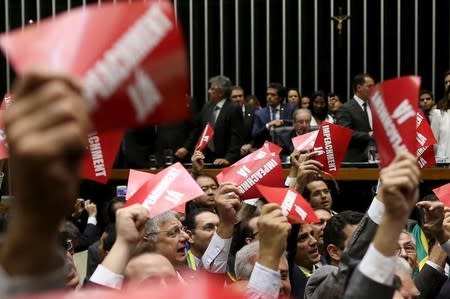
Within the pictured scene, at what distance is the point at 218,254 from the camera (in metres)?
4.69

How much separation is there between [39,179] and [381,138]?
1.43m

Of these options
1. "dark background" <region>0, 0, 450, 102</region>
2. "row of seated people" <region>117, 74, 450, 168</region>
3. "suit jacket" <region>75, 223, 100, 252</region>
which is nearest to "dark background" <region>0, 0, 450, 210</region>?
"dark background" <region>0, 0, 450, 102</region>

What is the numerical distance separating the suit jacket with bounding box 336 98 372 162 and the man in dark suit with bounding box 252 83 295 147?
3.95ft

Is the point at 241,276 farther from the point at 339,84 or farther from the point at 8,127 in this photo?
the point at 339,84

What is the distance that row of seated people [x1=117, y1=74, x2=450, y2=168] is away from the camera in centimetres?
935

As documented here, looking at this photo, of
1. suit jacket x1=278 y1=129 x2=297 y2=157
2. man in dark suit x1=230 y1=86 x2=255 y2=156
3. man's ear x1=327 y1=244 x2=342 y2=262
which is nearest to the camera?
man's ear x1=327 y1=244 x2=342 y2=262

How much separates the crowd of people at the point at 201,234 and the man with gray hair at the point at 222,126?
67 cm

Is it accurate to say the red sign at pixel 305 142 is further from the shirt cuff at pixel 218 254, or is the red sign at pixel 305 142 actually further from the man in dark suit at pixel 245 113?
the man in dark suit at pixel 245 113

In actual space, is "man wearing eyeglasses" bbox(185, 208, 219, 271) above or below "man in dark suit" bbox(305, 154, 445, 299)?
below

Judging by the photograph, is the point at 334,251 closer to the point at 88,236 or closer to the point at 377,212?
the point at 377,212

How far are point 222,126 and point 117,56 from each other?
28.0 ft

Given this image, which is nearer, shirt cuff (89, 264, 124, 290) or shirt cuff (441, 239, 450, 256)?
shirt cuff (89, 264, 124, 290)

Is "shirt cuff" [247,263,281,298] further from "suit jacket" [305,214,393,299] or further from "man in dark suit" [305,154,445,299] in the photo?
"man in dark suit" [305,154,445,299]

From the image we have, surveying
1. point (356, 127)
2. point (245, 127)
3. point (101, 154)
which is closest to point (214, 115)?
point (245, 127)
